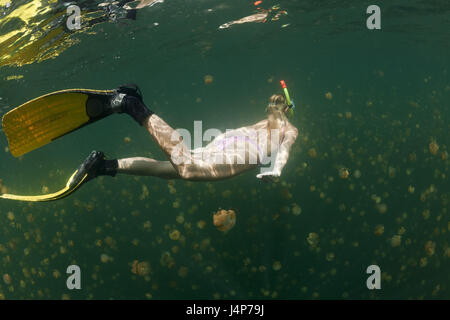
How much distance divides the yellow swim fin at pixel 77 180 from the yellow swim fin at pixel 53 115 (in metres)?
0.62

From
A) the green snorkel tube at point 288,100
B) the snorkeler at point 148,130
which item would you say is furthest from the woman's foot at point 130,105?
the green snorkel tube at point 288,100

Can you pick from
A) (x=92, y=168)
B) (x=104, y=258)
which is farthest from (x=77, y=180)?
(x=104, y=258)

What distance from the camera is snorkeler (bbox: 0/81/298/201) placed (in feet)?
14.1

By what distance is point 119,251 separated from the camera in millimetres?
10727

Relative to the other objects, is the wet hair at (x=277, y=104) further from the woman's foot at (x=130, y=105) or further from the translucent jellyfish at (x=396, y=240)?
the translucent jellyfish at (x=396, y=240)

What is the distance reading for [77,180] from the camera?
4.65 metres

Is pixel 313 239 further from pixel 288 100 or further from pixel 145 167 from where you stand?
pixel 145 167

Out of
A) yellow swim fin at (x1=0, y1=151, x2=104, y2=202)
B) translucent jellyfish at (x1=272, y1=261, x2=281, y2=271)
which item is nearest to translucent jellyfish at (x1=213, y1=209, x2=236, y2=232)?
translucent jellyfish at (x1=272, y1=261, x2=281, y2=271)

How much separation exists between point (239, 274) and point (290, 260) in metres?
1.78

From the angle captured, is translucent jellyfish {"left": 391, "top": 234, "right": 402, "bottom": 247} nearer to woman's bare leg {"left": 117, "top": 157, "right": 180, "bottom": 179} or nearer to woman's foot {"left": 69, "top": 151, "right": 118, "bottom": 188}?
woman's bare leg {"left": 117, "top": 157, "right": 180, "bottom": 179}

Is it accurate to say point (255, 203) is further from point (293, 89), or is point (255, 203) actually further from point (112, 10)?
point (293, 89)

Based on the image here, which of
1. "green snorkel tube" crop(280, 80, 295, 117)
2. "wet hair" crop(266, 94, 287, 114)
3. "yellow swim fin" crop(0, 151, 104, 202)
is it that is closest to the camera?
"yellow swim fin" crop(0, 151, 104, 202)

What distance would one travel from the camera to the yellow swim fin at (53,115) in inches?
177

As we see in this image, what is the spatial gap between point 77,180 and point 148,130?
1425 millimetres
